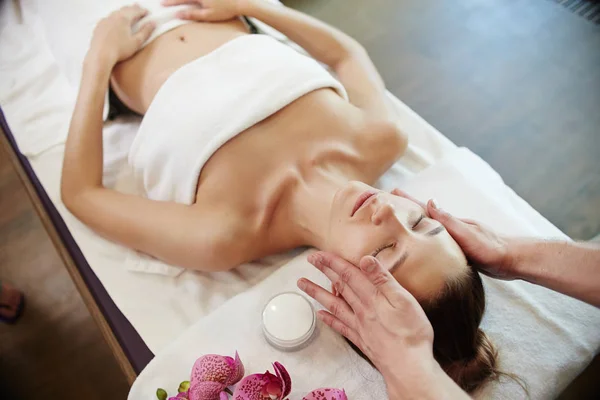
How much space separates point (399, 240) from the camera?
3.16 feet

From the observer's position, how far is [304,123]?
1.32 metres

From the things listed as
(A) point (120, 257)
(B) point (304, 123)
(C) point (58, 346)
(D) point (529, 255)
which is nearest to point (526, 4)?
(B) point (304, 123)

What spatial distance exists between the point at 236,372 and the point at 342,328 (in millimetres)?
266

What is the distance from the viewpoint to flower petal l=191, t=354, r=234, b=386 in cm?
102

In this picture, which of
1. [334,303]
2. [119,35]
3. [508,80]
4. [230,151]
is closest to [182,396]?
[334,303]

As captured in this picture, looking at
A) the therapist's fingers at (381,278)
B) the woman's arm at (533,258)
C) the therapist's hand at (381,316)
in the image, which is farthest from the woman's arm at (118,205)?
the woman's arm at (533,258)

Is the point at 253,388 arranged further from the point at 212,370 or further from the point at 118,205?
the point at 118,205

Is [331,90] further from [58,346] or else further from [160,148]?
[58,346]

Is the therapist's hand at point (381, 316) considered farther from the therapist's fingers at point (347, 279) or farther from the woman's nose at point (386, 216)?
the woman's nose at point (386, 216)

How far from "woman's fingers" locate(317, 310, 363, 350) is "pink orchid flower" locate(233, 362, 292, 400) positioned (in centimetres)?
14

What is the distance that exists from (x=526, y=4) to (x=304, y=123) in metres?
1.62

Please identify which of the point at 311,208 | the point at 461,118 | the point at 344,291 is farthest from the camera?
the point at 461,118

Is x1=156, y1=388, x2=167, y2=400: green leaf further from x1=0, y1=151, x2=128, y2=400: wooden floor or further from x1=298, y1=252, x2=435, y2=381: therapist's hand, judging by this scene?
x1=0, y1=151, x2=128, y2=400: wooden floor

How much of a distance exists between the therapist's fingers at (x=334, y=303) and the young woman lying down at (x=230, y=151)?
0.10 metres
